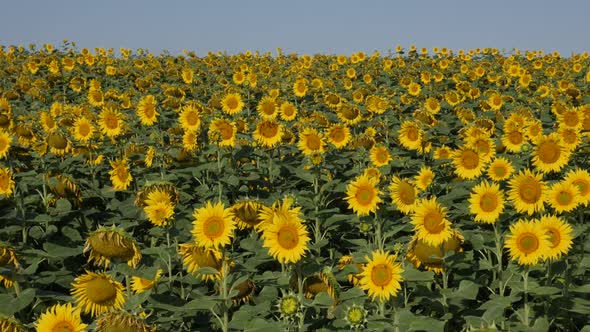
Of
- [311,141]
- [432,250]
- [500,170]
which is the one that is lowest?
[432,250]

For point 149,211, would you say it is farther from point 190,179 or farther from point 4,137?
point 190,179

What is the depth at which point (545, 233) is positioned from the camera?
4.47m

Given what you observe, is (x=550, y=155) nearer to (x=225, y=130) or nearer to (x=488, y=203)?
(x=488, y=203)

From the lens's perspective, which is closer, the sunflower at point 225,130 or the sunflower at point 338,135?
the sunflower at point 225,130

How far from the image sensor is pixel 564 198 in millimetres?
5078

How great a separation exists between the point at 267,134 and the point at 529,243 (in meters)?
4.24

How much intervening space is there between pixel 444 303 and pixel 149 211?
8.84 ft

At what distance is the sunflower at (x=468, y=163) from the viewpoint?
6.29m

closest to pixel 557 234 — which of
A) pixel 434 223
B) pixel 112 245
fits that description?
pixel 434 223

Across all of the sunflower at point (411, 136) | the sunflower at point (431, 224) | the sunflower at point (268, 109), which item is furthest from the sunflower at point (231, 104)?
the sunflower at point (431, 224)

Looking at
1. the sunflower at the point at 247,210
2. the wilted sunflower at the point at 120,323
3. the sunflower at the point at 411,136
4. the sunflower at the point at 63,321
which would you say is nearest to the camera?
the wilted sunflower at the point at 120,323

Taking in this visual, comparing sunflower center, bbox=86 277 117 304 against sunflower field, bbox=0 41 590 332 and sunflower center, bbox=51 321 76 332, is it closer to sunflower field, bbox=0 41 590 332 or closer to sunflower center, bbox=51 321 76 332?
sunflower field, bbox=0 41 590 332

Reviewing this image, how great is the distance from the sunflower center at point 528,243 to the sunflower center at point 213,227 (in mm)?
2383

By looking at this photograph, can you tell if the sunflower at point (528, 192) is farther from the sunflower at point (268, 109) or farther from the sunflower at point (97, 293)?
the sunflower at point (268, 109)
